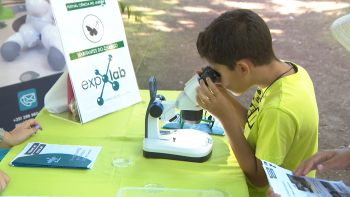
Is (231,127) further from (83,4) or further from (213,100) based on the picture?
(83,4)

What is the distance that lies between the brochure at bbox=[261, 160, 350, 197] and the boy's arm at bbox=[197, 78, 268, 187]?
22 centimetres

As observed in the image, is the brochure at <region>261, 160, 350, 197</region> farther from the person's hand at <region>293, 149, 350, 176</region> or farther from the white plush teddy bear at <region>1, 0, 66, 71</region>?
the white plush teddy bear at <region>1, 0, 66, 71</region>

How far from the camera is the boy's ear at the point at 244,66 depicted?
1.26 metres

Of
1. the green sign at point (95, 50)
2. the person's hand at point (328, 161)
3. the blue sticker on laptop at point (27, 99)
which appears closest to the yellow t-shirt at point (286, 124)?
the person's hand at point (328, 161)

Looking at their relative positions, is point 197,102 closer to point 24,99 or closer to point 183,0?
point 24,99

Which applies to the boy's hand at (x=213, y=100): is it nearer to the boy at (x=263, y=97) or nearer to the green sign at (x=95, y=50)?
the boy at (x=263, y=97)

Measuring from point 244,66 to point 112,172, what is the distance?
0.75 m

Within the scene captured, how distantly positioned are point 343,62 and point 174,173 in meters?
3.99

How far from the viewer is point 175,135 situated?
1.45m

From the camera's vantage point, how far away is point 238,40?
48.0 inches

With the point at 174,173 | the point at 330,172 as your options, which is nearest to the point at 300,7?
the point at 330,172

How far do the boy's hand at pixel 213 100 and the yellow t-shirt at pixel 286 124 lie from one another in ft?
0.50

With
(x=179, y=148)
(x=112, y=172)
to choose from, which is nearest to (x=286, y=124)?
(x=179, y=148)

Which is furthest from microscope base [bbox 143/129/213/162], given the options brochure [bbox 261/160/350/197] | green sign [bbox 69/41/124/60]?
green sign [bbox 69/41/124/60]
